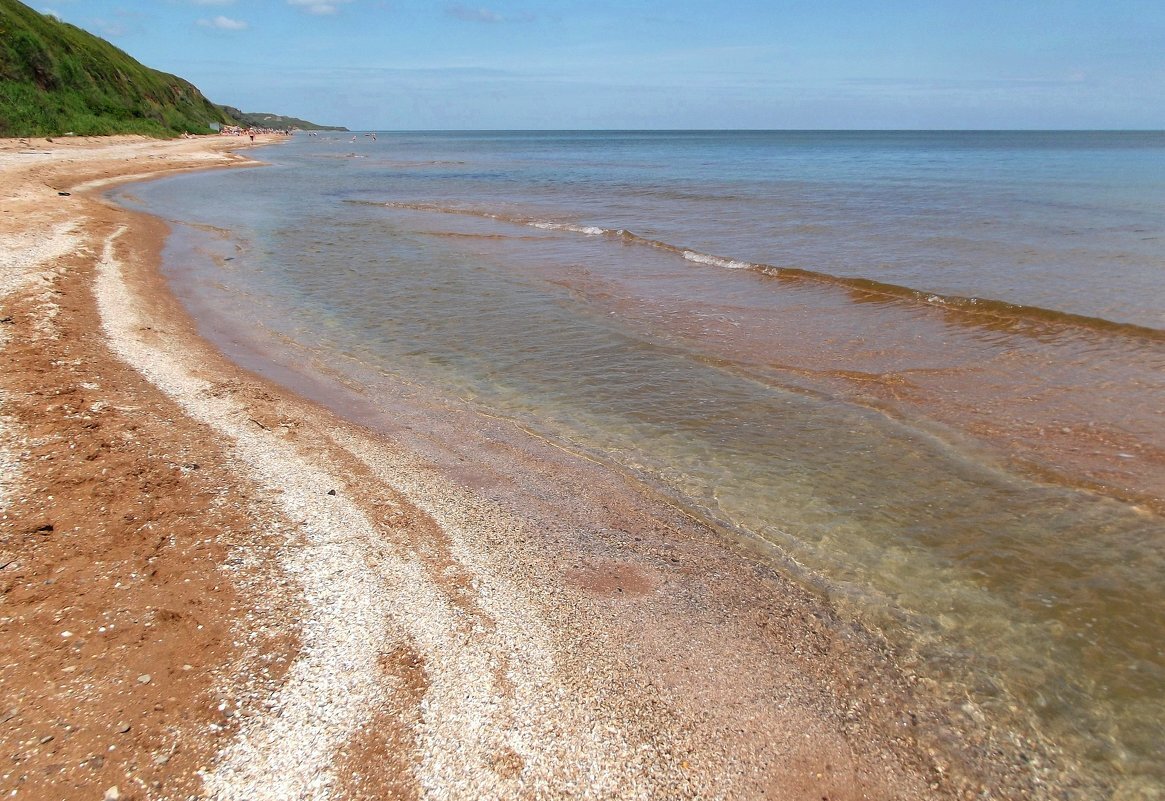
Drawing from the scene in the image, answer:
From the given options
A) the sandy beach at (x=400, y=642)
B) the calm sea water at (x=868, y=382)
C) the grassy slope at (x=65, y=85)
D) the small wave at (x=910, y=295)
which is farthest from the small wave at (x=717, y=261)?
the grassy slope at (x=65, y=85)

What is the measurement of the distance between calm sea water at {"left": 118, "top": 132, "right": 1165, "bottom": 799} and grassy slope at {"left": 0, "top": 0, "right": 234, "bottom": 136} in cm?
2970

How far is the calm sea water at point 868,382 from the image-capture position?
412 cm

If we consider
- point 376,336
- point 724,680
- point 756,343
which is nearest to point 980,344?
point 756,343

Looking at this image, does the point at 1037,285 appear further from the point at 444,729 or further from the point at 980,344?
the point at 444,729

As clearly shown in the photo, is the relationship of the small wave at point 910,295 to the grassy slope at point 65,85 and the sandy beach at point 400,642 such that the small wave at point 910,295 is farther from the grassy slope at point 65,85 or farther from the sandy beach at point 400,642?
the grassy slope at point 65,85

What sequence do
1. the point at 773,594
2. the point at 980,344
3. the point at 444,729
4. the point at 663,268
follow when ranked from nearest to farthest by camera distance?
the point at 444,729
the point at 773,594
the point at 980,344
the point at 663,268

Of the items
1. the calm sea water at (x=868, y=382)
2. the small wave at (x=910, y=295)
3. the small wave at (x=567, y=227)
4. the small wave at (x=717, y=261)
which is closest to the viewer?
the calm sea water at (x=868, y=382)

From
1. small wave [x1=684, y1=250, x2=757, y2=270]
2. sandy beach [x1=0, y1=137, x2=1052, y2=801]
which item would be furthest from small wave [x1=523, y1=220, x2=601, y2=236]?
sandy beach [x1=0, y1=137, x2=1052, y2=801]

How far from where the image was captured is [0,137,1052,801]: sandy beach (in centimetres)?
300

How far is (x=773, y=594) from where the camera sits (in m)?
4.39

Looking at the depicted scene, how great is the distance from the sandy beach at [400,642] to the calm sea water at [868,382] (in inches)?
23.5

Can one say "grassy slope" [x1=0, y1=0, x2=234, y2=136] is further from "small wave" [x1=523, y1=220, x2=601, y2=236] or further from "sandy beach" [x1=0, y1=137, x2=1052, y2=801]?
"sandy beach" [x1=0, y1=137, x2=1052, y2=801]

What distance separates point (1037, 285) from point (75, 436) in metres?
15.6

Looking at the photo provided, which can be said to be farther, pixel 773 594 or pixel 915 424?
pixel 915 424
